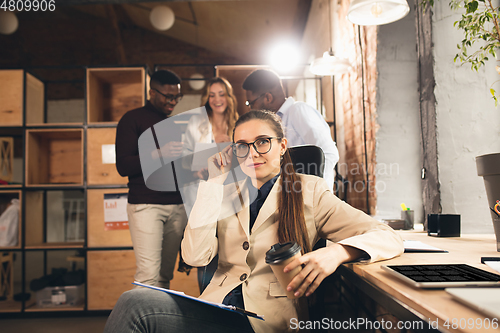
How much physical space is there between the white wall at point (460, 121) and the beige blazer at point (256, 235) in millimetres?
879

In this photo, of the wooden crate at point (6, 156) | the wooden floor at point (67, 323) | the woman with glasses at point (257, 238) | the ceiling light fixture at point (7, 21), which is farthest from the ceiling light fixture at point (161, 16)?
the woman with glasses at point (257, 238)

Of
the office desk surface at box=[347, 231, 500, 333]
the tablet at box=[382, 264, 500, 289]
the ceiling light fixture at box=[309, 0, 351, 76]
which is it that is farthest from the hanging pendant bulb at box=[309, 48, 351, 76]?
the tablet at box=[382, 264, 500, 289]

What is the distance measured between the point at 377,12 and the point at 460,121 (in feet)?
2.38

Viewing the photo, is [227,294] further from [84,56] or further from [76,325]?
[84,56]

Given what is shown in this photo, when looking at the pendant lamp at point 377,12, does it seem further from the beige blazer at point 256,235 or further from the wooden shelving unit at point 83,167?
the wooden shelving unit at point 83,167

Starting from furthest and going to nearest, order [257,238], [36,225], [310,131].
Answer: [36,225] < [310,131] < [257,238]

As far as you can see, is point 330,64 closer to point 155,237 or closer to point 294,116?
point 294,116

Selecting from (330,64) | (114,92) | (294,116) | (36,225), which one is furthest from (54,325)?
(330,64)

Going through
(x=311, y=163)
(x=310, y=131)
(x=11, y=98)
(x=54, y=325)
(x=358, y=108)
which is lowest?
(x=54, y=325)

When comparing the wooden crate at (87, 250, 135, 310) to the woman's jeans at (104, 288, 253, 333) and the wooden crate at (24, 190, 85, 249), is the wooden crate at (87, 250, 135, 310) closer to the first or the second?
the wooden crate at (24, 190, 85, 249)

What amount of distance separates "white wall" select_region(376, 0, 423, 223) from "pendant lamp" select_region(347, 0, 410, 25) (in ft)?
1.81

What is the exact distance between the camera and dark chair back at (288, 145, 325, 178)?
1.40 metres

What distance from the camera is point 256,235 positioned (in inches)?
45.1

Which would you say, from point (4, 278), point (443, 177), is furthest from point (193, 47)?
point (443, 177)
